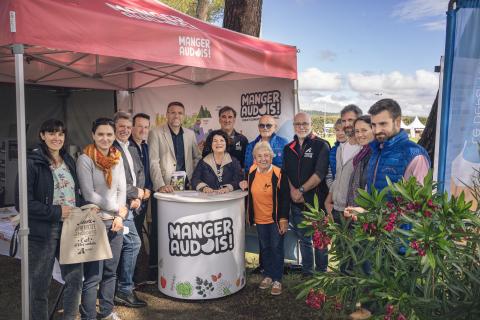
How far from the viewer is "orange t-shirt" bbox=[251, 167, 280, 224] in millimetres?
3462

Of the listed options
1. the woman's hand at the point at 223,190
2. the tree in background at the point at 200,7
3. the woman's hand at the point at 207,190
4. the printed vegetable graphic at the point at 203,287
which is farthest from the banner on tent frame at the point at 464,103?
the tree in background at the point at 200,7

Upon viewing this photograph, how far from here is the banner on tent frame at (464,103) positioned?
3070 millimetres

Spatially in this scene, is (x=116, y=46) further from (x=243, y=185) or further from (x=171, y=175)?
(x=243, y=185)

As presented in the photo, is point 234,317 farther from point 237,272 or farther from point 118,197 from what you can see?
point 118,197

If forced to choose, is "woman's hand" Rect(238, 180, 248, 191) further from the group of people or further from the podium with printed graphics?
the podium with printed graphics

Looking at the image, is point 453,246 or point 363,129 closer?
point 453,246

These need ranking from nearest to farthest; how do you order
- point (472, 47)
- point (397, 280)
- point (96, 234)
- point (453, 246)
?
point (453, 246) < point (397, 280) < point (96, 234) < point (472, 47)

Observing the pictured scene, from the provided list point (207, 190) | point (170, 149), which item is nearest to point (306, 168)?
point (207, 190)

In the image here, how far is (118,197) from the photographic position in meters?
2.79

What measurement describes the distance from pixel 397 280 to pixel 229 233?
5.60 ft

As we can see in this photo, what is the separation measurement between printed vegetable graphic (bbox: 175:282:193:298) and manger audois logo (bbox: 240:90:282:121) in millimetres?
1971

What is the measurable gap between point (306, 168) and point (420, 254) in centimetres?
202

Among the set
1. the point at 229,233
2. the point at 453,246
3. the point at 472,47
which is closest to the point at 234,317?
the point at 229,233

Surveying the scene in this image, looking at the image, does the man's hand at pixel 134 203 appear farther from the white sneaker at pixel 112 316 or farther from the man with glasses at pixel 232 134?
the man with glasses at pixel 232 134
